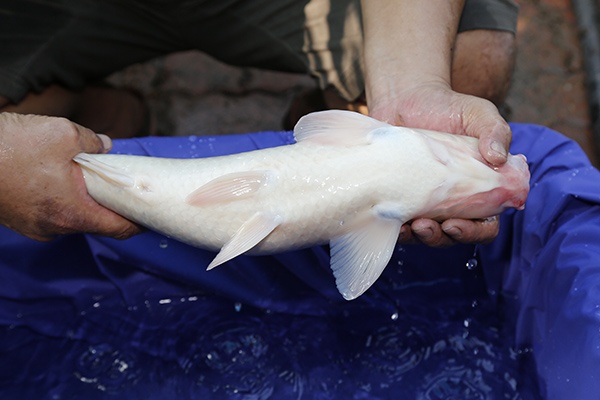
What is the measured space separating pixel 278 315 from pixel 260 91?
120 cm

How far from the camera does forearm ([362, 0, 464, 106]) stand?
6.18 feet

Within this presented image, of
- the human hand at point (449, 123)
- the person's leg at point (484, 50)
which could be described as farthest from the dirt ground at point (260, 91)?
the human hand at point (449, 123)

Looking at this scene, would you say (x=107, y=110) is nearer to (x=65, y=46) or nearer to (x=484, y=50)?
(x=65, y=46)

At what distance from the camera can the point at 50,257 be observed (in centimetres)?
212

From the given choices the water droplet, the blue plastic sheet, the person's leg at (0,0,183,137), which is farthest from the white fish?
the person's leg at (0,0,183,137)

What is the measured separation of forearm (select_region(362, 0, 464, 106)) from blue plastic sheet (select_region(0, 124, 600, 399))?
361mm

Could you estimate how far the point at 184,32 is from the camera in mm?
2330

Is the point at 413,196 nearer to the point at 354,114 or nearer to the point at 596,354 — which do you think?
the point at 354,114

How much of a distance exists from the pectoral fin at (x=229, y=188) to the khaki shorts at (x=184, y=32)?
845 mm

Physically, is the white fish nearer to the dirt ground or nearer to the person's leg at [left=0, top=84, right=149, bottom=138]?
the person's leg at [left=0, top=84, right=149, bottom=138]

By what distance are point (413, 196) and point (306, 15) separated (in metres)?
1.00

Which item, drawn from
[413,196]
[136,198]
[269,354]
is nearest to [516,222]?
[413,196]

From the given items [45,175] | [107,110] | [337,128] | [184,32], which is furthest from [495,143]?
[107,110]

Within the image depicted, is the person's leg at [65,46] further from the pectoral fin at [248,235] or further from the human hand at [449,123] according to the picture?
the pectoral fin at [248,235]
